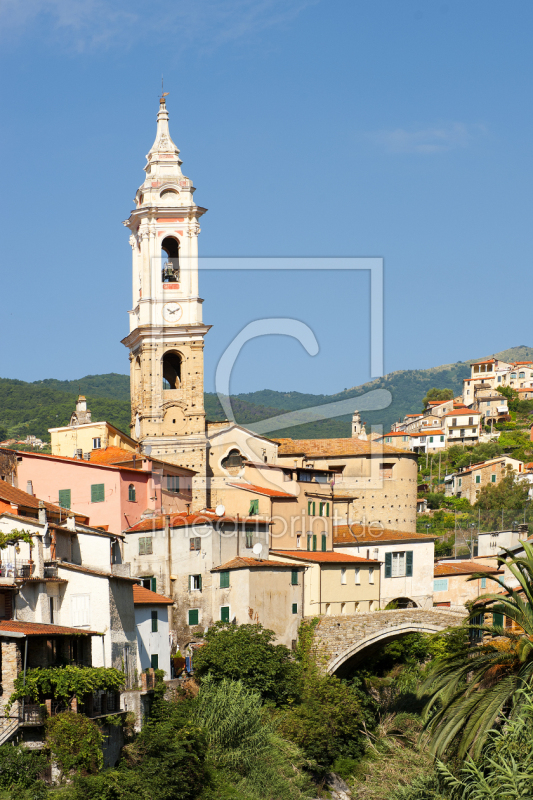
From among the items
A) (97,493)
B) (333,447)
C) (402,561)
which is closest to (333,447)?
(333,447)

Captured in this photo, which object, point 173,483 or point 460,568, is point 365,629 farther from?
point 173,483

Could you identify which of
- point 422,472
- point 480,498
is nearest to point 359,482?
point 480,498

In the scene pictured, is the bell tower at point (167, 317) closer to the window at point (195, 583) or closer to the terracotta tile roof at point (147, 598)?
the window at point (195, 583)

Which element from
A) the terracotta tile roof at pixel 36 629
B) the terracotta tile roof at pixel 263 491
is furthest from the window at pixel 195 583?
the terracotta tile roof at pixel 36 629

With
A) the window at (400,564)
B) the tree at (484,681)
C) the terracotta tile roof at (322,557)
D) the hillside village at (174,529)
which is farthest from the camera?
Result: the window at (400,564)

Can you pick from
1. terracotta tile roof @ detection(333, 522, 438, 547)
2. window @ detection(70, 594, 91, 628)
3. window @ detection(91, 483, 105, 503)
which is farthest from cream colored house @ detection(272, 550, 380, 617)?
window @ detection(70, 594, 91, 628)

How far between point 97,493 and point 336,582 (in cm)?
1161

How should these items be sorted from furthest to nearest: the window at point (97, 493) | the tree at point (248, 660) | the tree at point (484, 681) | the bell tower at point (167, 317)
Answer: the bell tower at point (167, 317) → the window at point (97, 493) → the tree at point (248, 660) → the tree at point (484, 681)

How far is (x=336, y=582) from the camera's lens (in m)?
58.9

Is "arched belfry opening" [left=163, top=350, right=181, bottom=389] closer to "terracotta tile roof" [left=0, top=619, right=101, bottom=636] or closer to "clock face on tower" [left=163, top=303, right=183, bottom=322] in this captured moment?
"clock face on tower" [left=163, top=303, right=183, bottom=322]

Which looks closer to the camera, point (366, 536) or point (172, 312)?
point (366, 536)

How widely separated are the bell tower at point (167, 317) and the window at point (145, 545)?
19.1m

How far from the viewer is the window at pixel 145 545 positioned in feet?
181

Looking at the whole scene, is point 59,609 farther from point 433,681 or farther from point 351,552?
point 351,552
